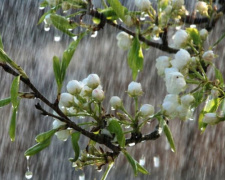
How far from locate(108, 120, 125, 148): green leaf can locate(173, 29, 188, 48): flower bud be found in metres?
0.14

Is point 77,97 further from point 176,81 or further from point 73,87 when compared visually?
point 176,81

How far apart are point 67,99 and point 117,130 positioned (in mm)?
72

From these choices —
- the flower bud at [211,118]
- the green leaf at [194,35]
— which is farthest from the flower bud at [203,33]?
the flower bud at [211,118]

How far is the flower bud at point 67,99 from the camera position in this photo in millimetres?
710

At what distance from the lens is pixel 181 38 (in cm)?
75

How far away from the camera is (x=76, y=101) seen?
28.4 inches

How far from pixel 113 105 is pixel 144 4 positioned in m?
0.14

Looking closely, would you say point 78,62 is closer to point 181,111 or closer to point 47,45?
point 47,45

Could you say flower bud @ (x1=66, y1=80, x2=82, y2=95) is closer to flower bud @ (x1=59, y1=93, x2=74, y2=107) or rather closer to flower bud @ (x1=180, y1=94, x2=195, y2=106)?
flower bud @ (x1=59, y1=93, x2=74, y2=107)

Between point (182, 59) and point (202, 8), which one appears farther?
point (202, 8)

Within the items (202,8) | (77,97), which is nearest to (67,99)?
(77,97)

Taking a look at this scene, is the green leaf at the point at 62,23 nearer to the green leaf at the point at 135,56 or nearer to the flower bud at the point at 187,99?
the green leaf at the point at 135,56

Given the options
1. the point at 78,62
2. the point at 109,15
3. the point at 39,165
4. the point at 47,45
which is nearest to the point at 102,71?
the point at 78,62

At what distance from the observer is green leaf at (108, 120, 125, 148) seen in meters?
0.69
